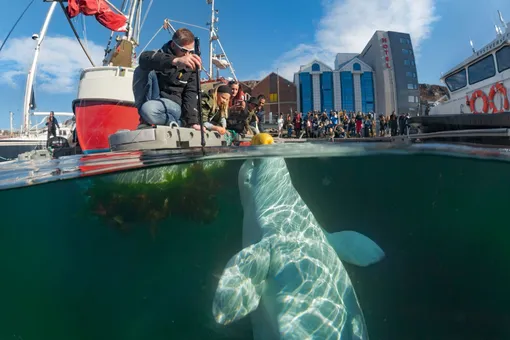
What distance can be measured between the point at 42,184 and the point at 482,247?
7763 millimetres

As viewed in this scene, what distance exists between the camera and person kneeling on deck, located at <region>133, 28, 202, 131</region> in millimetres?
3701

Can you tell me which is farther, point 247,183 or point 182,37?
point 182,37

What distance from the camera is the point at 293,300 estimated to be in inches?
96.9

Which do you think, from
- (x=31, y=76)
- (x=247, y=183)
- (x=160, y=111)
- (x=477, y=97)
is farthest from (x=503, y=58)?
(x=31, y=76)

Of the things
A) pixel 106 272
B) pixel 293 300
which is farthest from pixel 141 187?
pixel 106 272

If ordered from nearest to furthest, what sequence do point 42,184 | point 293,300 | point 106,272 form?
point 293,300, point 42,184, point 106,272

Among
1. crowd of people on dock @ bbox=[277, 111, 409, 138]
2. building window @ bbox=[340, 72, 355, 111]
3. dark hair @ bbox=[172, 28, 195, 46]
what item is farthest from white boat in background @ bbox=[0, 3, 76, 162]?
building window @ bbox=[340, 72, 355, 111]

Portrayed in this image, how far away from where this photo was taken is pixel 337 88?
2730 cm

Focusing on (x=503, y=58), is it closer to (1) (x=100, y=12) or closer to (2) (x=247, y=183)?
(2) (x=247, y=183)

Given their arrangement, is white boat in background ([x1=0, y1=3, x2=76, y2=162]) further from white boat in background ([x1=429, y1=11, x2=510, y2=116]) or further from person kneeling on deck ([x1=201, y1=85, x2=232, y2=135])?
white boat in background ([x1=429, y1=11, x2=510, y2=116])

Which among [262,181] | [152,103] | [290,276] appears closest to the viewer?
[290,276]

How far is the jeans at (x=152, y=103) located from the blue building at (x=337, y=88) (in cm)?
2437

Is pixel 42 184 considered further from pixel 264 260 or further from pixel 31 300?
pixel 31 300

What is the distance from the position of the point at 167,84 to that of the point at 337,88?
83.4 ft
